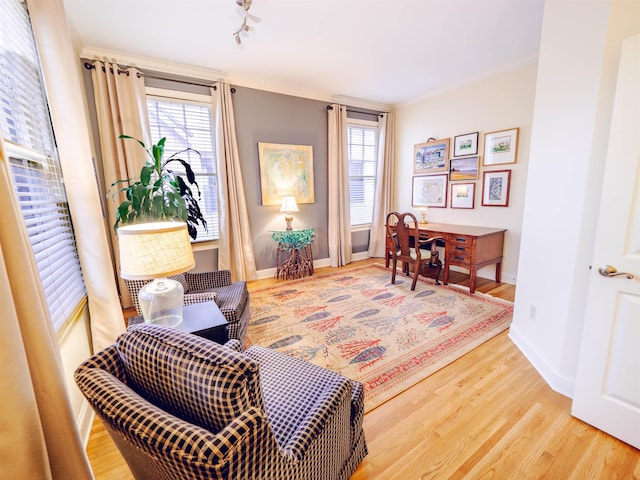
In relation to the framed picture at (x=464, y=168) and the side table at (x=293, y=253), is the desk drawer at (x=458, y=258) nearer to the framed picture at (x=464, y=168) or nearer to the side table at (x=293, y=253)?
the framed picture at (x=464, y=168)

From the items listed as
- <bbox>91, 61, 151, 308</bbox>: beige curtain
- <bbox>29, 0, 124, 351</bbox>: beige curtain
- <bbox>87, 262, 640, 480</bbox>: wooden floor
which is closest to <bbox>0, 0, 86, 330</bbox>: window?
<bbox>29, 0, 124, 351</bbox>: beige curtain

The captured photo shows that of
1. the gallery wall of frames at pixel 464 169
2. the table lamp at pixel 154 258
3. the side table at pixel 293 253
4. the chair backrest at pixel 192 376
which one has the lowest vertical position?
the side table at pixel 293 253

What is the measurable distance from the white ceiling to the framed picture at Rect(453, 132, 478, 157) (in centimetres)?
75

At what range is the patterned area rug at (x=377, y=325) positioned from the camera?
1979 mm

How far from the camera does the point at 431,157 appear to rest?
4.26 meters

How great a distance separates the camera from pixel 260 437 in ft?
2.03

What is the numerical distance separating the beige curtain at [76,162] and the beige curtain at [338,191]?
3108mm

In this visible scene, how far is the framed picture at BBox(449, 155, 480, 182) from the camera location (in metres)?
3.74

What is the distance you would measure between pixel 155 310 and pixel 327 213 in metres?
3.31

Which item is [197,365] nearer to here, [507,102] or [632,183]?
[632,183]

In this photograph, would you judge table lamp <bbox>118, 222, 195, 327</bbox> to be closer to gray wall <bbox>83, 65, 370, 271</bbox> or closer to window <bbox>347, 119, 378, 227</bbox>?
gray wall <bbox>83, 65, 370, 271</bbox>

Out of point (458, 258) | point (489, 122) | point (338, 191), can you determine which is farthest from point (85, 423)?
point (489, 122)

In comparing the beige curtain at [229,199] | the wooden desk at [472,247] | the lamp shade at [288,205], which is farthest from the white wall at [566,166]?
the beige curtain at [229,199]

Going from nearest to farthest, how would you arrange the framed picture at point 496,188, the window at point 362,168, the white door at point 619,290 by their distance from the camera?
the white door at point 619,290, the framed picture at point 496,188, the window at point 362,168
